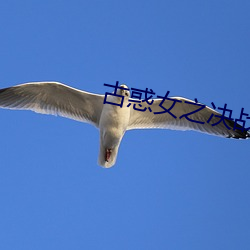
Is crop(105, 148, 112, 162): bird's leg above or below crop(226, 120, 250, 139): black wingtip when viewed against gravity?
below

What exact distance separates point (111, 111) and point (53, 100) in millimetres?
972

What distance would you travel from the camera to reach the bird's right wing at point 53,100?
8133 millimetres

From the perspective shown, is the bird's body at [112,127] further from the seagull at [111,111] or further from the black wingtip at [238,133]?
the black wingtip at [238,133]

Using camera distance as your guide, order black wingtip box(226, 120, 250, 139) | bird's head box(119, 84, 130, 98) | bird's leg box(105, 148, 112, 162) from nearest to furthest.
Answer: bird's head box(119, 84, 130, 98) < bird's leg box(105, 148, 112, 162) < black wingtip box(226, 120, 250, 139)

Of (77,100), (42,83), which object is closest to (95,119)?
(77,100)

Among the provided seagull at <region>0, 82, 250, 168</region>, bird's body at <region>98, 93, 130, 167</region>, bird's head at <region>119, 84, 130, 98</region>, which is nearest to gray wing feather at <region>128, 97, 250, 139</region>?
seagull at <region>0, 82, 250, 168</region>

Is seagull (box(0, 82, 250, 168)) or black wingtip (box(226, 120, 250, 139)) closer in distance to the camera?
seagull (box(0, 82, 250, 168))

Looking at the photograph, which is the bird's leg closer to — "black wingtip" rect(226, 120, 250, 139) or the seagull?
the seagull

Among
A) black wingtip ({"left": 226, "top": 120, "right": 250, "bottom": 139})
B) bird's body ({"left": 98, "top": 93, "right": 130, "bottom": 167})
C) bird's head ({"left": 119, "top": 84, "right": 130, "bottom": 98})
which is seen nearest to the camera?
bird's head ({"left": 119, "top": 84, "right": 130, "bottom": 98})

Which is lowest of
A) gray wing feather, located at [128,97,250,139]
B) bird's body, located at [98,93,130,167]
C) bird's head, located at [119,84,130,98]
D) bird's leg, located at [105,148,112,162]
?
bird's leg, located at [105,148,112,162]

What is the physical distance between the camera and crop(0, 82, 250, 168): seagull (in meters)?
7.90

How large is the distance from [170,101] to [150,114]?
0.46 metres

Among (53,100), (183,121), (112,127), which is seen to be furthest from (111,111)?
(183,121)

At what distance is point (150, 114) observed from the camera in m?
8.56
